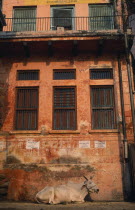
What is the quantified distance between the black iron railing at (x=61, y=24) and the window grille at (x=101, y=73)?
8.77 ft

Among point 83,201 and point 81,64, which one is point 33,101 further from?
point 83,201

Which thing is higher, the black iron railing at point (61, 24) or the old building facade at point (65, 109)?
the black iron railing at point (61, 24)

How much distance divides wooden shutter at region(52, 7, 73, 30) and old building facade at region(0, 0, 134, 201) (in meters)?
0.30

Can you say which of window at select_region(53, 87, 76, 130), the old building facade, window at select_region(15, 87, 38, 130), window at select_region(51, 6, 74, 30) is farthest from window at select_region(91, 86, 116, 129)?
window at select_region(51, 6, 74, 30)

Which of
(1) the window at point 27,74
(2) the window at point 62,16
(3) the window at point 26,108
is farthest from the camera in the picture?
(2) the window at point 62,16

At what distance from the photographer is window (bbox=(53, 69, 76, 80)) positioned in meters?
11.6

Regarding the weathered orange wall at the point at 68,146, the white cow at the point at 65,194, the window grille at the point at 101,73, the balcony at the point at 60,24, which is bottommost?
the white cow at the point at 65,194

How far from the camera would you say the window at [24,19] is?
1309 cm

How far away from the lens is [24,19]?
13.3 meters

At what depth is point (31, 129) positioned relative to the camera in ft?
35.9

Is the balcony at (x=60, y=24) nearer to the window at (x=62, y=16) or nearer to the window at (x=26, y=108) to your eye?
the window at (x=62, y=16)

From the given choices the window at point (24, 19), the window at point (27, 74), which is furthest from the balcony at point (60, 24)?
the window at point (27, 74)

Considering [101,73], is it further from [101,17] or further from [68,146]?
[68,146]

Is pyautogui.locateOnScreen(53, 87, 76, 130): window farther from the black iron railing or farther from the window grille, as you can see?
the black iron railing
